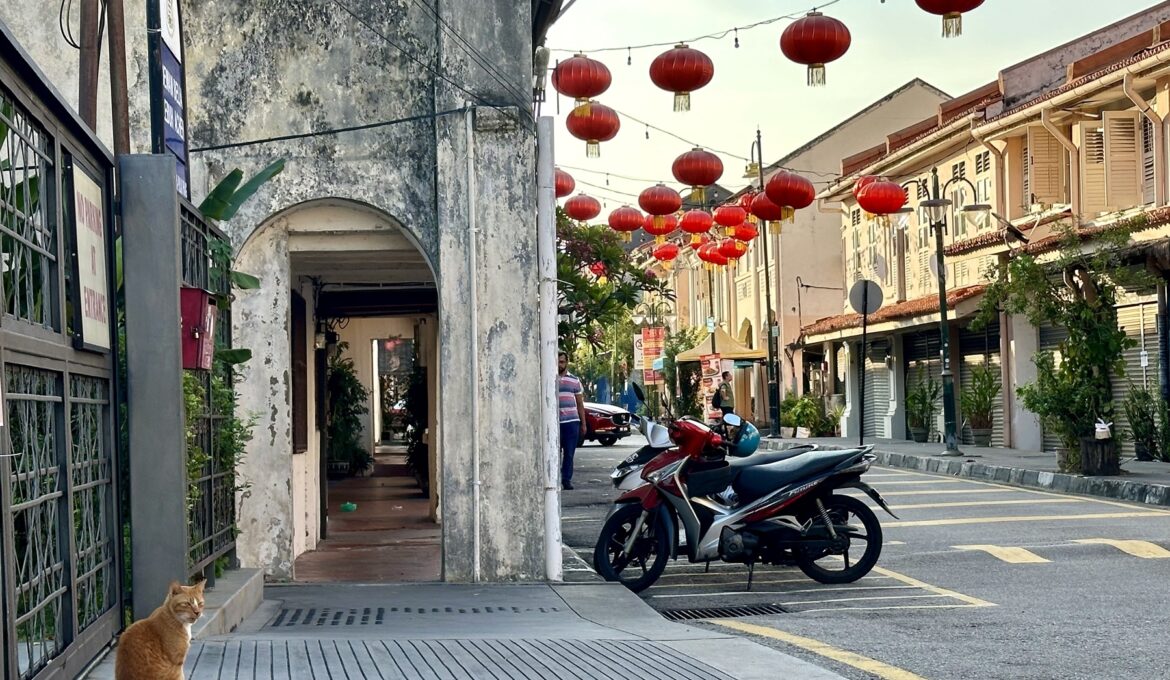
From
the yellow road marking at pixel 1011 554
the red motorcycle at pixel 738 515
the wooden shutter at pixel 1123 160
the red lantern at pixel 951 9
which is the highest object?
the wooden shutter at pixel 1123 160

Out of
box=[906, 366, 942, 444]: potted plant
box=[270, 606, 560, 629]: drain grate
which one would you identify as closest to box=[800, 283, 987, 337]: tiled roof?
box=[906, 366, 942, 444]: potted plant

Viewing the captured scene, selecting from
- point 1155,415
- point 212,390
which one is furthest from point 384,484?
point 212,390

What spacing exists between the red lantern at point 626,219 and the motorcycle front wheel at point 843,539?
1105 cm

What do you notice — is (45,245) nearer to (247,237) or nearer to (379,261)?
(247,237)

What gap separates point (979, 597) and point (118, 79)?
659 cm

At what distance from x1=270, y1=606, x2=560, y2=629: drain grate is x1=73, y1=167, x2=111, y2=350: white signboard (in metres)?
2.59

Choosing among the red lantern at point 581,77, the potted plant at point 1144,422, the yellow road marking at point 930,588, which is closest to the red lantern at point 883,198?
the potted plant at point 1144,422

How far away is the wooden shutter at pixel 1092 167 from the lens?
25531 millimetres

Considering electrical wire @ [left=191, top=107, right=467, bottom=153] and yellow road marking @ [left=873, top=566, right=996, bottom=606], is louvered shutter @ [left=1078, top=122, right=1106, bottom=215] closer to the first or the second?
yellow road marking @ [left=873, top=566, right=996, bottom=606]

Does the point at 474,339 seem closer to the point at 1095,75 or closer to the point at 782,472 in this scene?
the point at 782,472

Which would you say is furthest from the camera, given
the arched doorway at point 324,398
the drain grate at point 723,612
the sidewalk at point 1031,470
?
the sidewalk at point 1031,470

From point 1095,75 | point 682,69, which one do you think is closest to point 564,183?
point 682,69

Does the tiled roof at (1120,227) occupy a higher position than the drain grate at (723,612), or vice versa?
the tiled roof at (1120,227)

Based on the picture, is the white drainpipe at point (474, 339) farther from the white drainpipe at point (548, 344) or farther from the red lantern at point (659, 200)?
the red lantern at point (659, 200)
